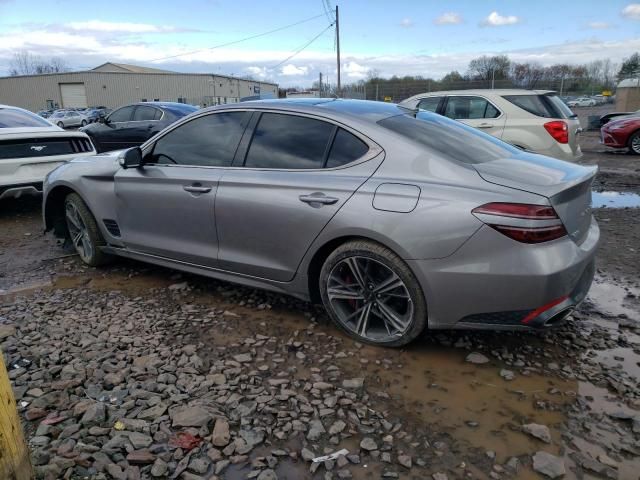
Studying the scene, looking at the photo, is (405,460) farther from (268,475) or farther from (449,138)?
(449,138)

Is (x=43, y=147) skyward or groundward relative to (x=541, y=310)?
skyward

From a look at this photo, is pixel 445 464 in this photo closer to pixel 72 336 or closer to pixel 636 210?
pixel 72 336

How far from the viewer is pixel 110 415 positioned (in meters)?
2.65

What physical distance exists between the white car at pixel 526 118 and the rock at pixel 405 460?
6.40 metres

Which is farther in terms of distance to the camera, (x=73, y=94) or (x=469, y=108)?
(x=73, y=94)

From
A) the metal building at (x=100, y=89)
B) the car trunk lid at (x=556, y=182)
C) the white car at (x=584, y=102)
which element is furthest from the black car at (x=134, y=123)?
the metal building at (x=100, y=89)

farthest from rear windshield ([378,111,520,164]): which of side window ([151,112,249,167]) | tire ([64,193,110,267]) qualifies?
tire ([64,193,110,267])

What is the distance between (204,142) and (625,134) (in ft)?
39.1

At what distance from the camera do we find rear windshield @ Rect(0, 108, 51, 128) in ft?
23.8

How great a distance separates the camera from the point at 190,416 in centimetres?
260

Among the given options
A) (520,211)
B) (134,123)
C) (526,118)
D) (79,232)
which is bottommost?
(79,232)

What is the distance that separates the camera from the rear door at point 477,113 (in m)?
8.33

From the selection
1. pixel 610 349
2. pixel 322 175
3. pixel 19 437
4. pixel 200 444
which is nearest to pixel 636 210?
pixel 610 349

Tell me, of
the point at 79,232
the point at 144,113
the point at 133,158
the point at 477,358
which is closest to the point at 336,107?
the point at 133,158
